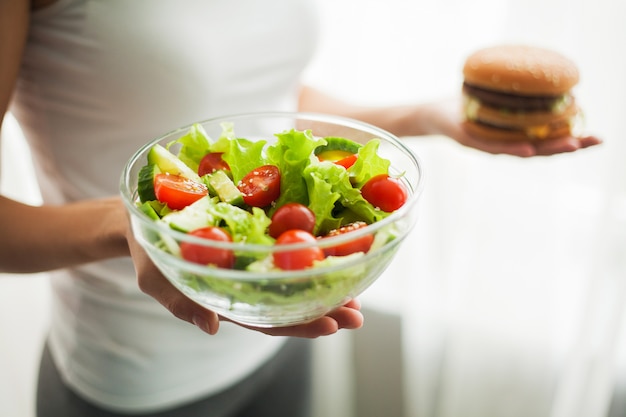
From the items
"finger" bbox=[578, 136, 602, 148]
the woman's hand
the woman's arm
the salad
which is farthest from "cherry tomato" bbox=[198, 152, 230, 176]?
"finger" bbox=[578, 136, 602, 148]

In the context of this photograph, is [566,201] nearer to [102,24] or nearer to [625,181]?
[625,181]

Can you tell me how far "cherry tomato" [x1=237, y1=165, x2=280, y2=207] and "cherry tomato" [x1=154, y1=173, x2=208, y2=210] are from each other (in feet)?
0.13

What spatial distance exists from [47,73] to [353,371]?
3.07 feet

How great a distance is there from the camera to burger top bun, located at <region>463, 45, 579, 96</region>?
3.18 ft

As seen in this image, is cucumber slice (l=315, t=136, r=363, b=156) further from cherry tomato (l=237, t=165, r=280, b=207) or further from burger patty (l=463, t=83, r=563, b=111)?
burger patty (l=463, t=83, r=563, b=111)

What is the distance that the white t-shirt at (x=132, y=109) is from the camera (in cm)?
82

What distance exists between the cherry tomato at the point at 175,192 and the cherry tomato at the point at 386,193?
0.16m

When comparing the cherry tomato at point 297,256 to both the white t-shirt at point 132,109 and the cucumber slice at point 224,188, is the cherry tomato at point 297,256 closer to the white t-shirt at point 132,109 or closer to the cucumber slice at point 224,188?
the cucumber slice at point 224,188

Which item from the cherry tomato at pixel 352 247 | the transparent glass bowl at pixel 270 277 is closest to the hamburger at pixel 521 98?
the transparent glass bowl at pixel 270 277

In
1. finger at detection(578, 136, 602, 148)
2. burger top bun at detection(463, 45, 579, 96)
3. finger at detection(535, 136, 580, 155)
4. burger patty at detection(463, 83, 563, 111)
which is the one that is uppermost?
burger top bun at detection(463, 45, 579, 96)

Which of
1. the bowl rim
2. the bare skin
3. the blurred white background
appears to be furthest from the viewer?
the blurred white background

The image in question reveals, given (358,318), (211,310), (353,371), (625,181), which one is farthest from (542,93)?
(353,371)

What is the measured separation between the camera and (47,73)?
86cm

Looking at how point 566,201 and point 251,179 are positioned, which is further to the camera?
point 566,201
